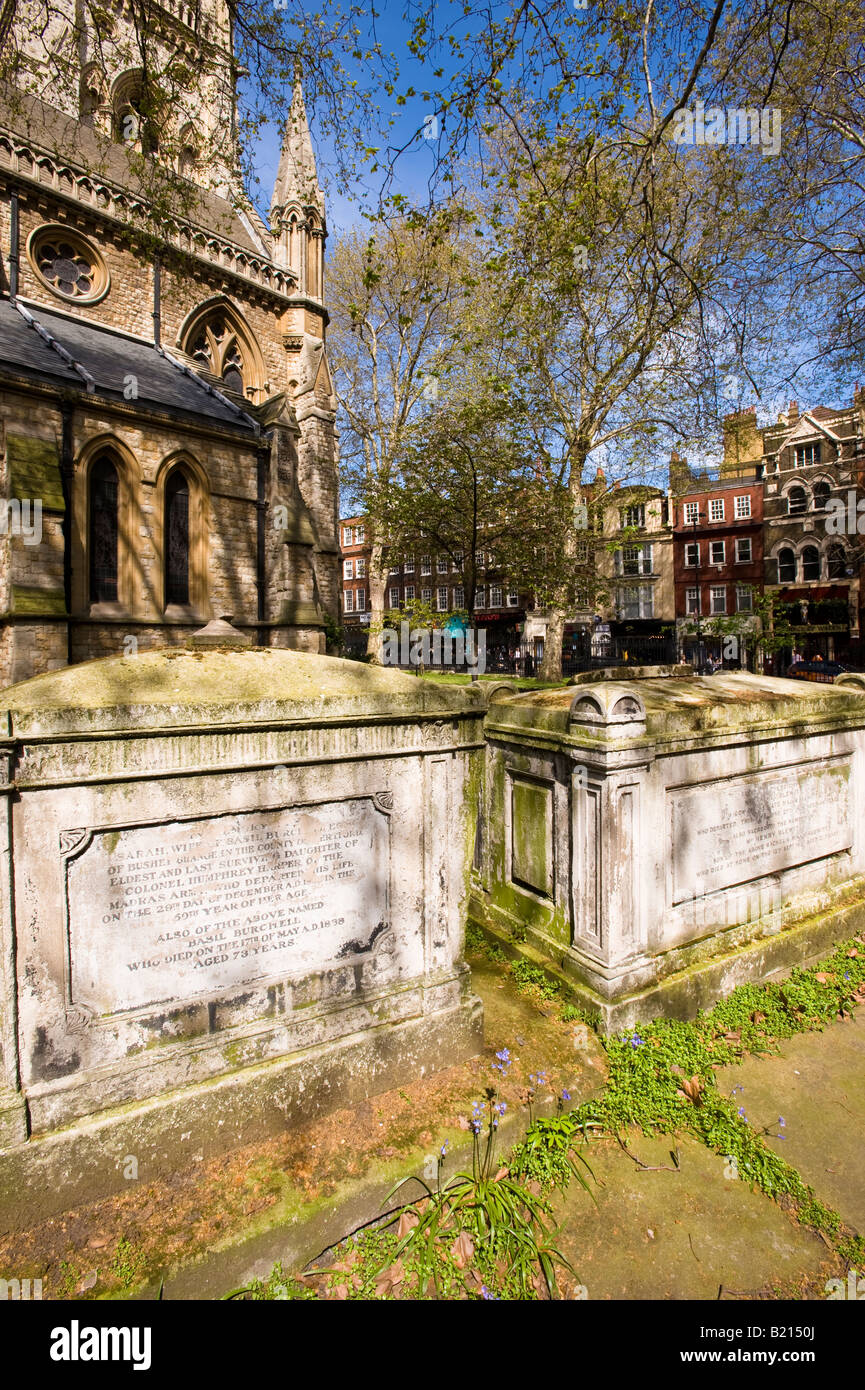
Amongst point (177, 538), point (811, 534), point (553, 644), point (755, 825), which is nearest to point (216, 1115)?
point (755, 825)

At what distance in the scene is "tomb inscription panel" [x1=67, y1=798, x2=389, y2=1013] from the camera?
2.43 m

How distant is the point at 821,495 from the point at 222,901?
36803 millimetres

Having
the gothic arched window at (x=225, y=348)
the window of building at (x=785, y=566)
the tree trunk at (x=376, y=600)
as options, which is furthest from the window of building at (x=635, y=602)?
the gothic arched window at (x=225, y=348)

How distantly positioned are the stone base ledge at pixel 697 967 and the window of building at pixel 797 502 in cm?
3288

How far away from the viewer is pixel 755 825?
432cm

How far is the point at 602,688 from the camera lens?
3533mm

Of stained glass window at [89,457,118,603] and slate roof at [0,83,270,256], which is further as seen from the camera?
slate roof at [0,83,270,256]

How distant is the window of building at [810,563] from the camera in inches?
1212

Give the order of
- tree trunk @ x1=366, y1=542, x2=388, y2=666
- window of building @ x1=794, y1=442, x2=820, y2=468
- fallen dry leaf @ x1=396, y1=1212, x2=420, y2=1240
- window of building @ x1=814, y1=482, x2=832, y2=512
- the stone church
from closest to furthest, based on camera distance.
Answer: fallen dry leaf @ x1=396, y1=1212, x2=420, y2=1240 < the stone church < tree trunk @ x1=366, y1=542, x2=388, y2=666 < window of building @ x1=814, y1=482, x2=832, y2=512 < window of building @ x1=794, y1=442, x2=820, y2=468

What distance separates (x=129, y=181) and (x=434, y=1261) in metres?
24.3

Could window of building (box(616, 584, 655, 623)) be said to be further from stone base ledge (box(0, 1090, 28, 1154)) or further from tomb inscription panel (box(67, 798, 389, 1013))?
stone base ledge (box(0, 1090, 28, 1154))

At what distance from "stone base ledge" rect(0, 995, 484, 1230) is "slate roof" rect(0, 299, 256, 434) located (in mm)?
11458

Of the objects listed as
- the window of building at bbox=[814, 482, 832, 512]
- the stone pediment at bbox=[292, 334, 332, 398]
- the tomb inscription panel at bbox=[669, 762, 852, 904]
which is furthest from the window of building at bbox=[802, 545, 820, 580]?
the tomb inscription panel at bbox=[669, 762, 852, 904]
